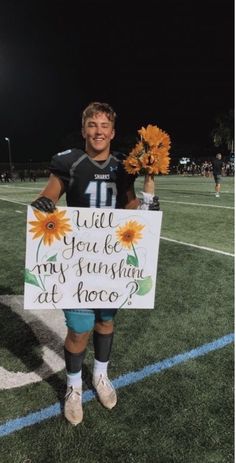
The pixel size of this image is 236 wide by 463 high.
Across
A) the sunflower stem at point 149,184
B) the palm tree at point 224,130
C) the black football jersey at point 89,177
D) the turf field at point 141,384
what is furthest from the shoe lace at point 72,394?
the palm tree at point 224,130

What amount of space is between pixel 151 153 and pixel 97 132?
0.39 metres

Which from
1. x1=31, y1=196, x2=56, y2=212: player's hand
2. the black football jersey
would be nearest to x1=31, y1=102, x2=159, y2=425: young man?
the black football jersey

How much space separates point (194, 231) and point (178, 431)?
730 cm

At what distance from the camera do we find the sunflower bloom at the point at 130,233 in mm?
2756

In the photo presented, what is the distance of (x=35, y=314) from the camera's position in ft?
16.0

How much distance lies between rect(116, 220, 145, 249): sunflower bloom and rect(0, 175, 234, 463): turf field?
119cm

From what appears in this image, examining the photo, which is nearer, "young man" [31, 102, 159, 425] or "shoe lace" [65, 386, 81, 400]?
"young man" [31, 102, 159, 425]

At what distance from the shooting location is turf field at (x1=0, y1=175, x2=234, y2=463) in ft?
8.63

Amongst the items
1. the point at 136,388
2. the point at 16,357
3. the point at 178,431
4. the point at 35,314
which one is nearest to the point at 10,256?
the point at 35,314

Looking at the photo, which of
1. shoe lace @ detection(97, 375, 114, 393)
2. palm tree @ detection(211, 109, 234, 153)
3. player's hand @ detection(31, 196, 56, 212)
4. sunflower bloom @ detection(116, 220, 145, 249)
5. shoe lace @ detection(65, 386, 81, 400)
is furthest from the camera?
palm tree @ detection(211, 109, 234, 153)

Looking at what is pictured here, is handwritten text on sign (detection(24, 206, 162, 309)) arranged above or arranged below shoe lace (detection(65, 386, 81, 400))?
above

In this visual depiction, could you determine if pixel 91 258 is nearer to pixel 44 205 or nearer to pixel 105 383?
pixel 44 205

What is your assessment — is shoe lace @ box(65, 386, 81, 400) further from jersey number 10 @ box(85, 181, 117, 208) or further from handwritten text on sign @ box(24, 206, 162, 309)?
jersey number 10 @ box(85, 181, 117, 208)

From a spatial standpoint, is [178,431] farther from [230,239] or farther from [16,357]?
[230,239]
